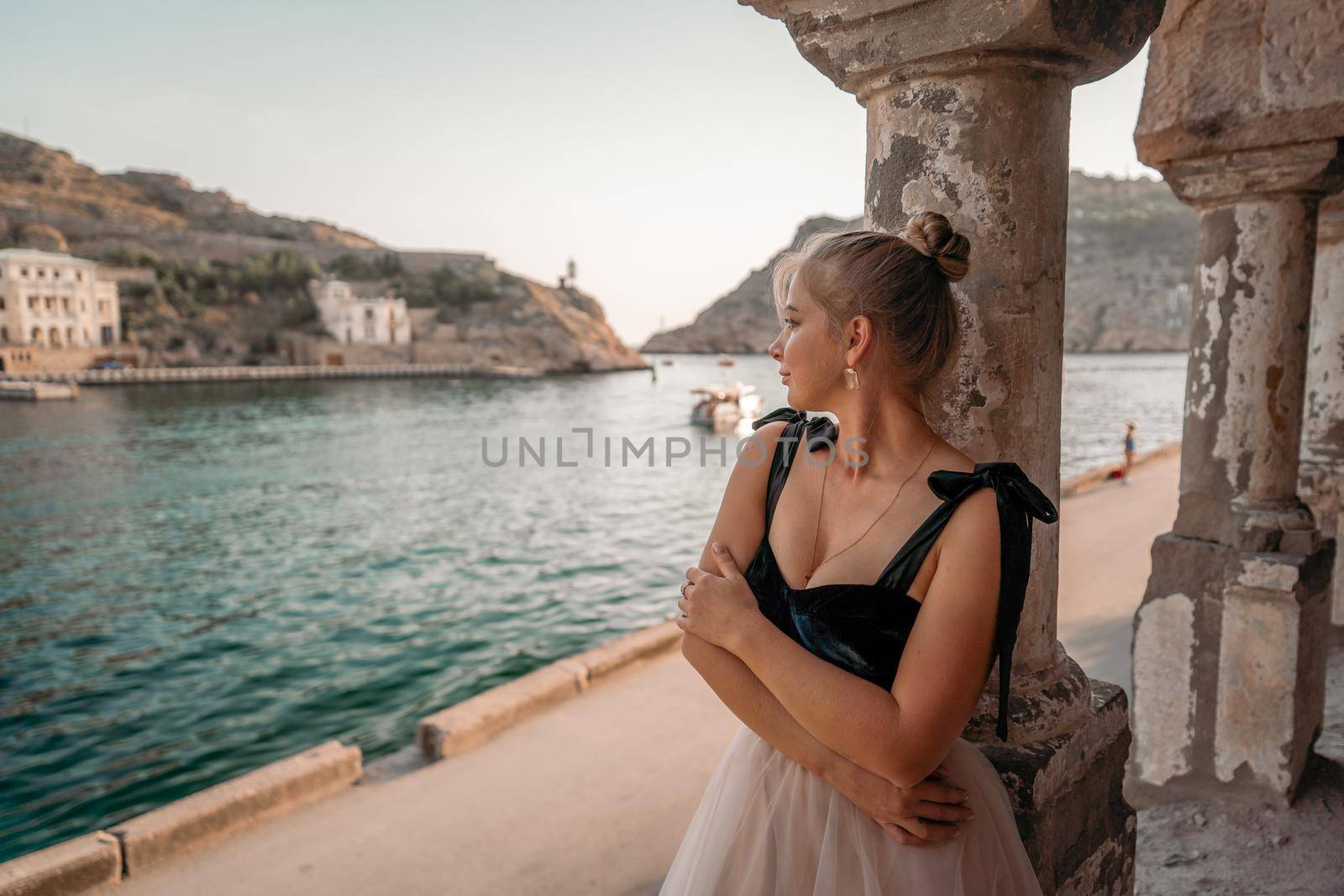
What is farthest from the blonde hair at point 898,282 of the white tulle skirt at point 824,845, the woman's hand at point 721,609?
the white tulle skirt at point 824,845

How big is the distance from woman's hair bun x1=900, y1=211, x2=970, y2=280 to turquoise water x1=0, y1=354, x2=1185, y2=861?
733cm

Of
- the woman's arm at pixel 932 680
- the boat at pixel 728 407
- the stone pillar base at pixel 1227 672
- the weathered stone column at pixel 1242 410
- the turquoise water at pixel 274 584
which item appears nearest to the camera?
the woman's arm at pixel 932 680

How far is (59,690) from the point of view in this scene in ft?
29.2

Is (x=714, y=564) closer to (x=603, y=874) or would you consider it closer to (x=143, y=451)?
(x=603, y=874)

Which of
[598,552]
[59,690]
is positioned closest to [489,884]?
[59,690]

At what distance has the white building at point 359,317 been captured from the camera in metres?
64.4

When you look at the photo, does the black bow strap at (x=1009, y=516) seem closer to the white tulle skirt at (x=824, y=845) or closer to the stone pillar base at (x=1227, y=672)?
the white tulle skirt at (x=824, y=845)

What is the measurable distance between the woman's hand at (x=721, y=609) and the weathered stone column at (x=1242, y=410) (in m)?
2.52

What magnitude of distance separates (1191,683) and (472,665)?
7.77 metres

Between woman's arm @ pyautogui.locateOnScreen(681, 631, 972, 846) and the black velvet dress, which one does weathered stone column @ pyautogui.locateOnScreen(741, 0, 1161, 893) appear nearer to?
the black velvet dress

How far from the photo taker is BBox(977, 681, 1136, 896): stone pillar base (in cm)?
151

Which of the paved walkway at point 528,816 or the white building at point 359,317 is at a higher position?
the white building at point 359,317

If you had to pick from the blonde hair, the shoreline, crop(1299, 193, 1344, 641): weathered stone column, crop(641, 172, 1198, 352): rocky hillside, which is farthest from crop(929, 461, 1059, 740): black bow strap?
crop(641, 172, 1198, 352): rocky hillside

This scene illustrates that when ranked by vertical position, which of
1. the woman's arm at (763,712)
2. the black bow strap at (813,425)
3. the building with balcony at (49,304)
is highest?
the building with balcony at (49,304)
